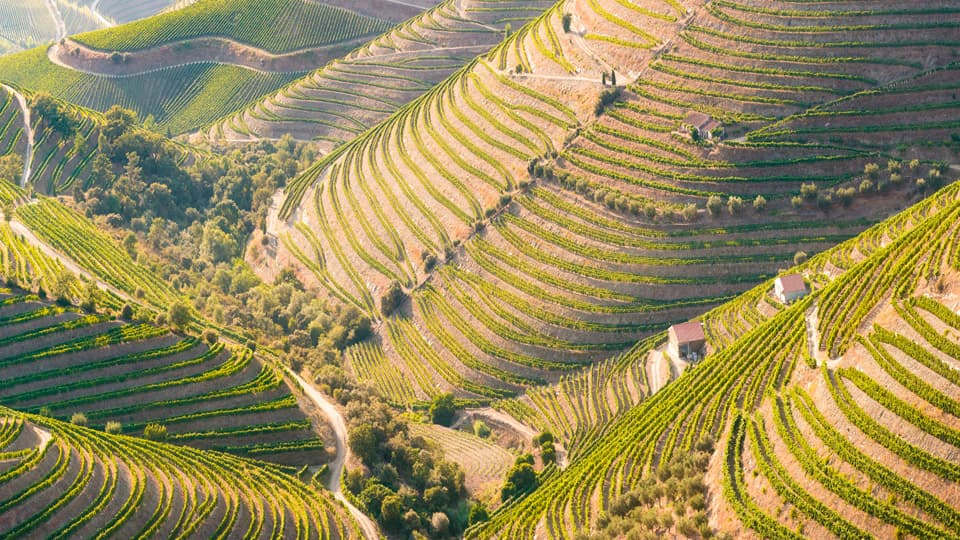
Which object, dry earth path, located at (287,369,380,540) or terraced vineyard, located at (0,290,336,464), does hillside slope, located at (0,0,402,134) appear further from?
dry earth path, located at (287,369,380,540)

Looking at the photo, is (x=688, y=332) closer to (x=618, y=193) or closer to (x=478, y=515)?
(x=618, y=193)

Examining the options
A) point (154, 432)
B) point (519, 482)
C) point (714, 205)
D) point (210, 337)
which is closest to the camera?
point (519, 482)

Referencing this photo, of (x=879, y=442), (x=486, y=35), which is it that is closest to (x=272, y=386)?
(x=879, y=442)

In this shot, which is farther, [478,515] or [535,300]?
[535,300]

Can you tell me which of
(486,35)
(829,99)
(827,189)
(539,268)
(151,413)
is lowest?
(151,413)

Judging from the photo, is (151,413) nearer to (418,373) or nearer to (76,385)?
(76,385)

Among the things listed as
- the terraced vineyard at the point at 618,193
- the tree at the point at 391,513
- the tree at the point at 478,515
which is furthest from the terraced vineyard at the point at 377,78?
the tree at the point at 478,515

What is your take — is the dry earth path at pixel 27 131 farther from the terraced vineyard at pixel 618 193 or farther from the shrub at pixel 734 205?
the shrub at pixel 734 205

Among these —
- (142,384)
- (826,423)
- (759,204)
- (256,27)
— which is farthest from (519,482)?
(256,27)
